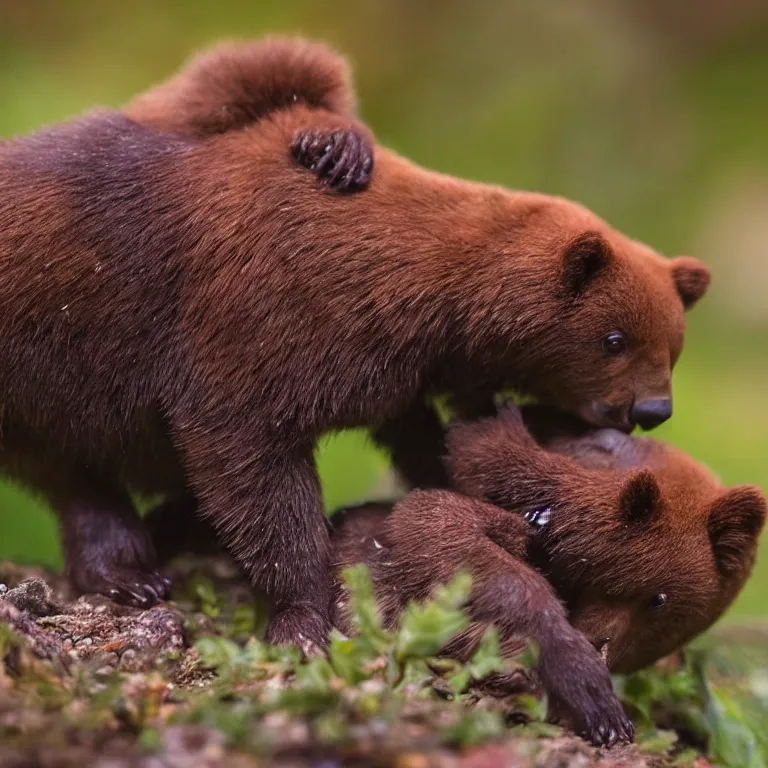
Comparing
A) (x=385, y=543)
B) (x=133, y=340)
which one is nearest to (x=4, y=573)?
(x=133, y=340)

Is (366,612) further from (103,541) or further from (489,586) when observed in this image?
(103,541)

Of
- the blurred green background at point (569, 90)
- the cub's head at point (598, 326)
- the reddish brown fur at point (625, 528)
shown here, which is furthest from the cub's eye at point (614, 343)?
the blurred green background at point (569, 90)

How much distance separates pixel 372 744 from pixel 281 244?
6.88ft

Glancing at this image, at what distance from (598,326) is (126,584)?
2.26 metres

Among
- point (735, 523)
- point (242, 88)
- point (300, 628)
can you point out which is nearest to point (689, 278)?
point (735, 523)

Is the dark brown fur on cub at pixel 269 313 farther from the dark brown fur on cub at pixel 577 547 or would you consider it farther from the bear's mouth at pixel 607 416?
the dark brown fur on cub at pixel 577 547

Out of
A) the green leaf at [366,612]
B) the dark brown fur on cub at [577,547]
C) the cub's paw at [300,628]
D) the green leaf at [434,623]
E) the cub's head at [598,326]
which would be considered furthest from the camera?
the cub's head at [598,326]

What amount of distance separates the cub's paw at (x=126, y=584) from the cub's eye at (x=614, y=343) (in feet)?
7.01

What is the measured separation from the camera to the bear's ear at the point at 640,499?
3758mm

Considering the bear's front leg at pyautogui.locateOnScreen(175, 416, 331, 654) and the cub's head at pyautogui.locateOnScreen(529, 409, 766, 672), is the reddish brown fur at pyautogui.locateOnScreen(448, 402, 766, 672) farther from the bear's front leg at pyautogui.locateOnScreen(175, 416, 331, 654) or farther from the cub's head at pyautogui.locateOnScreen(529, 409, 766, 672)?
the bear's front leg at pyautogui.locateOnScreen(175, 416, 331, 654)

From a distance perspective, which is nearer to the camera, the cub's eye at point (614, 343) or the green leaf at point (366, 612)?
the green leaf at point (366, 612)

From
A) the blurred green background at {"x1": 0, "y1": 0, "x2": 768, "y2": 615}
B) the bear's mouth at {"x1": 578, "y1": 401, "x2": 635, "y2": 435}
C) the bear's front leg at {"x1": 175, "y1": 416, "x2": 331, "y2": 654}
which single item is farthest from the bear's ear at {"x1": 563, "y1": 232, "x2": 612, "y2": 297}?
the blurred green background at {"x1": 0, "y1": 0, "x2": 768, "y2": 615}

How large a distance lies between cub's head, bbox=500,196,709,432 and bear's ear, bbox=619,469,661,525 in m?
0.47

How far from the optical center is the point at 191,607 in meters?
4.46
